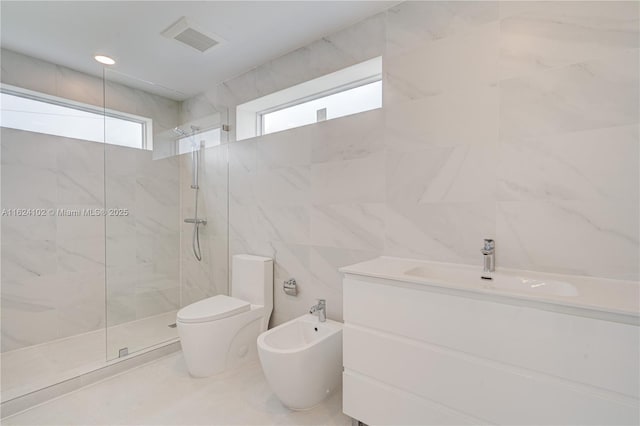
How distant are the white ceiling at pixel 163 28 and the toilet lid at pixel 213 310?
1950 mm

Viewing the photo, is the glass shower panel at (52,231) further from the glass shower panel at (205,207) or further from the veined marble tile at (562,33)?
the veined marble tile at (562,33)

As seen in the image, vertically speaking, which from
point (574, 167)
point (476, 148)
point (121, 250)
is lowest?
point (121, 250)

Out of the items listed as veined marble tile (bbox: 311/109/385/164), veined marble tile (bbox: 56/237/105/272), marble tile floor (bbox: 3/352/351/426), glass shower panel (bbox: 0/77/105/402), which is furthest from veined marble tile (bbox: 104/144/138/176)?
veined marble tile (bbox: 311/109/385/164)

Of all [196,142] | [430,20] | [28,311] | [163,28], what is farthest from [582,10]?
[28,311]

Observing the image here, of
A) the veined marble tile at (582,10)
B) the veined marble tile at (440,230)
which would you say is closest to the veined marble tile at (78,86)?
the veined marble tile at (440,230)

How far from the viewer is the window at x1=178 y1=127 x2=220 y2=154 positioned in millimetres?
2889

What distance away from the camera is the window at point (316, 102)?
2.06 meters

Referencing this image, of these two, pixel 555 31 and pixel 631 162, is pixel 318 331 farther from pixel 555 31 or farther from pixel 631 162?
pixel 555 31

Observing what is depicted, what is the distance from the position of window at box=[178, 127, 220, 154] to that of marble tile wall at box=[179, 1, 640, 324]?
1.00 metres

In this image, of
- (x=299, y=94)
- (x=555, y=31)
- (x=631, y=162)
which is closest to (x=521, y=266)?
(x=631, y=162)

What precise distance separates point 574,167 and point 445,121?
62 centimetres

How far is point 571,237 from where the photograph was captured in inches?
52.2

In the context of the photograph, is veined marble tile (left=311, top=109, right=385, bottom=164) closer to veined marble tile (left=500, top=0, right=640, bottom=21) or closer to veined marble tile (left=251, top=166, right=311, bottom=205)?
veined marble tile (left=251, top=166, right=311, bottom=205)

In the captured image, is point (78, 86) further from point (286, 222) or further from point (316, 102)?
point (286, 222)
